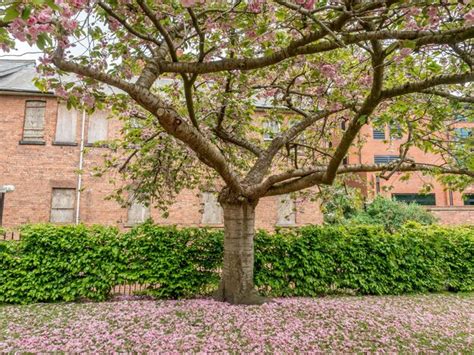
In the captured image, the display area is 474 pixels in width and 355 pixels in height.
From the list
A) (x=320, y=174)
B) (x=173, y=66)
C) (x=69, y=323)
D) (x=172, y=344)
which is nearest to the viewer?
(x=173, y=66)

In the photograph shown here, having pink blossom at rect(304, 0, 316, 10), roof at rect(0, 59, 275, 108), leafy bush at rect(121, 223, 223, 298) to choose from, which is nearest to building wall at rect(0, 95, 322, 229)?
roof at rect(0, 59, 275, 108)

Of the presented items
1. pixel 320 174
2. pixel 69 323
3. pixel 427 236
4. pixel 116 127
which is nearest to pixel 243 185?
pixel 320 174

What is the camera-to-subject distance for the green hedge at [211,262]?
646 centimetres

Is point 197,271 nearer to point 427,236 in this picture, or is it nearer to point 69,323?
point 69,323

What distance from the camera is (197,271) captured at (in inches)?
273

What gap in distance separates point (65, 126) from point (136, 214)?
183 inches

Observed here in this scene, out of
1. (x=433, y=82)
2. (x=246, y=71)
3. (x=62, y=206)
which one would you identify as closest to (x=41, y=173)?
(x=62, y=206)

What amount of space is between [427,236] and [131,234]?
24.9 ft

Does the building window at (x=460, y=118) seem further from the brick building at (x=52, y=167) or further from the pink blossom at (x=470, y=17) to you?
the brick building at (x=52, y=167)

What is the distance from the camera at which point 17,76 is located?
13.3 m

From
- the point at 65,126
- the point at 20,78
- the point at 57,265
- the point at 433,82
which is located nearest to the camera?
the point at 433,82

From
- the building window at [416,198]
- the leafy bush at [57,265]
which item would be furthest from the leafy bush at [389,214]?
the leafy bush at [57,265]

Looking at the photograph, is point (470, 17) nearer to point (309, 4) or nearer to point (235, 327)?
point (309, 4)

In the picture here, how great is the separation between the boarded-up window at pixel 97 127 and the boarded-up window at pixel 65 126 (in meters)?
0.61
